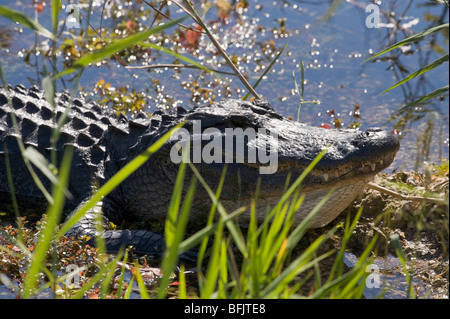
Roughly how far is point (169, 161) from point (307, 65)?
14.5 ft

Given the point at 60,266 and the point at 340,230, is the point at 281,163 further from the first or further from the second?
the point at 60,266

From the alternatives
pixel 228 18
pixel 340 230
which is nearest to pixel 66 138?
pixel 340 230

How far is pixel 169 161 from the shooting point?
3.85 meters

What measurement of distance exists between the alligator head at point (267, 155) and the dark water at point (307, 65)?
8.83ft

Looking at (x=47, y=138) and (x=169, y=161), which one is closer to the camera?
(x=169, y=161)

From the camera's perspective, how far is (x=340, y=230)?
3.80 metres

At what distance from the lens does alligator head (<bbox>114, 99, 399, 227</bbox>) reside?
319cm
